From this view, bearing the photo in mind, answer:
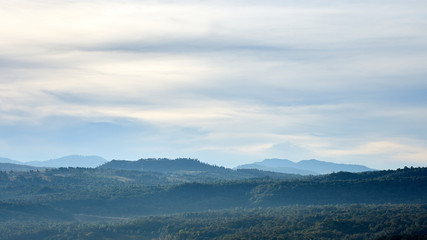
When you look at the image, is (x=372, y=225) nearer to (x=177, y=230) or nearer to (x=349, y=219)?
(x=349, y=219)

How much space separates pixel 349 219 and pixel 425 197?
80533 mm

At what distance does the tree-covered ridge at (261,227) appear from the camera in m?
118

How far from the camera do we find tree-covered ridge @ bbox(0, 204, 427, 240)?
118 m

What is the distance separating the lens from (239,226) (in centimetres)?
14138

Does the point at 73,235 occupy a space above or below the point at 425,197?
below

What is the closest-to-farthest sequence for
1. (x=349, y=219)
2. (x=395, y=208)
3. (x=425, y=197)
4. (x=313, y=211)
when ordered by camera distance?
(x=349, y=219), (x=395, y=208), (x=313, y=211), (x=425, y=197)

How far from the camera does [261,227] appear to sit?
133m

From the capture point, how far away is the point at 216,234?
135250 mm

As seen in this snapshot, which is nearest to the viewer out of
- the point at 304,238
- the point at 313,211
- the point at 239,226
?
the point at 304,238

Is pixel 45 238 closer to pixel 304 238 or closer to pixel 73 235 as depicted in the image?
pixel 73 235

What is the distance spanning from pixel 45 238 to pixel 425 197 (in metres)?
133

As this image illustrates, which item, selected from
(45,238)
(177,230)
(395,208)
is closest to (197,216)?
(177,230)

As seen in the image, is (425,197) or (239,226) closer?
(239,226)

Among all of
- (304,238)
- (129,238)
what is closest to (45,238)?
(129,238)
